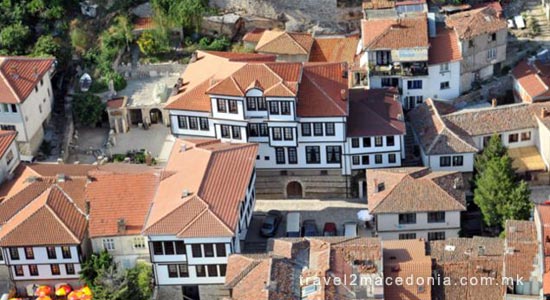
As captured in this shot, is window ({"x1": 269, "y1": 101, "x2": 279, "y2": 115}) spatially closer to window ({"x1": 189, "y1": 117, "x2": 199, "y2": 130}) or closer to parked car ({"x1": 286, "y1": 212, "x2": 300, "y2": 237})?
window ({"x1": 189, "y1": 117, "x2": 199, "y2": 130})

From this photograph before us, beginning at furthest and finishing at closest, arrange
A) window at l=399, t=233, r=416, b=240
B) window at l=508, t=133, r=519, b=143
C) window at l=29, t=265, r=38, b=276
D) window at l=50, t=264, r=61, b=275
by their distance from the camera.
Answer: window at l=508, t=133, r=519, b=143, window at l=399, t=233, r=416, b=240, window at l=29, t=265, r=38, b=276, window at l=50, t=264, r=61, b=275

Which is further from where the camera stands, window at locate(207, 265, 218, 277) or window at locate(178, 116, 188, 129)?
window at locate(178, 116, 188, 129)

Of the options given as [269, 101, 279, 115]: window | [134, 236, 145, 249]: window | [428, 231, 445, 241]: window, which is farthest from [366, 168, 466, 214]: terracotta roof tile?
[134, 236, 145, 249]: window

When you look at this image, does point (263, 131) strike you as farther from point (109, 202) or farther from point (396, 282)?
point (396, 282)

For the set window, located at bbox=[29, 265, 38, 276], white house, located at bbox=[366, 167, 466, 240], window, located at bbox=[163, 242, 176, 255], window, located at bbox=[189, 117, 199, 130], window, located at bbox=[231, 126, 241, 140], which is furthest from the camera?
window, located at bbox=[189, 117, 199, 130]

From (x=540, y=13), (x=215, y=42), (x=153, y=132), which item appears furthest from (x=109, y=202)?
A: (x=540, y=13)

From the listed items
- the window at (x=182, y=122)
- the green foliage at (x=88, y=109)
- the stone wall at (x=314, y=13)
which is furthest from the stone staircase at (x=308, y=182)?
the stone wall at (x=314, y=13)

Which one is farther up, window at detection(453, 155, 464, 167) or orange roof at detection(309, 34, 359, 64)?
orange roof at detection(309, 34, 359, 64)
